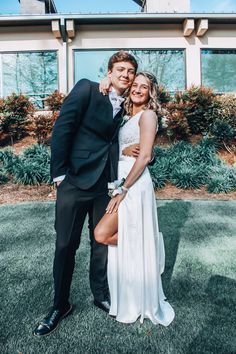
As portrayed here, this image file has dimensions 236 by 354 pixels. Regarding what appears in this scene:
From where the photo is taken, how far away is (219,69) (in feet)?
40.1

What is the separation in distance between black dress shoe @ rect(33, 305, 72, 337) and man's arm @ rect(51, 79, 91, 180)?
1.15 metres

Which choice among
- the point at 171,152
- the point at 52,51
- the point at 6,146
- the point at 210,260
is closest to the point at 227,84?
the point at 171,152

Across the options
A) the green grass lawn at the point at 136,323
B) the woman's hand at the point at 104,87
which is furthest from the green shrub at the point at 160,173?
the woman's hand at the point at 104,87

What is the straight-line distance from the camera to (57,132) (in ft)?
8.20

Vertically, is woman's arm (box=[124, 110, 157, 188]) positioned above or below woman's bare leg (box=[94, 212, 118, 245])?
above

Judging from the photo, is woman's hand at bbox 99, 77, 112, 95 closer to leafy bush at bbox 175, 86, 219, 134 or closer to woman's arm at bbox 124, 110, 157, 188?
woman's arm at bbox 124, 110, 157, 188

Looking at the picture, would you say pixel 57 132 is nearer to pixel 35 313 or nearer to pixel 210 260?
pixel 35 313

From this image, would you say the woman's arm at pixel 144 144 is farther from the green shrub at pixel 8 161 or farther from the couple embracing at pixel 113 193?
the green shrub at pixel 8 161

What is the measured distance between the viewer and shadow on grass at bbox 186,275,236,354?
238 centimetres

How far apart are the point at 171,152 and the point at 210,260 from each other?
499cm

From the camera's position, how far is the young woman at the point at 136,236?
8.83 ft

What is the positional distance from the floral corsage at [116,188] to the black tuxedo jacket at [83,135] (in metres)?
0.18

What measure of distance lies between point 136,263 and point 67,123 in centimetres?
129

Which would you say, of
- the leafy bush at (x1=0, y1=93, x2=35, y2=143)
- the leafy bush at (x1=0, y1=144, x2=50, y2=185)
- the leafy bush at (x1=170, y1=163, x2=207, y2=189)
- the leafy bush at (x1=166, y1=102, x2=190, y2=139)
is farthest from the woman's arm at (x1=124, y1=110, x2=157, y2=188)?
the leafy bush at (x1=0, y1=93, x2=35, y2=143)
